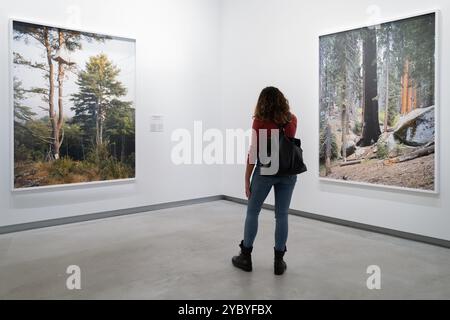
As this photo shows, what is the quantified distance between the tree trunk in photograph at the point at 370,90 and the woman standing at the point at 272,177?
67.2 inches

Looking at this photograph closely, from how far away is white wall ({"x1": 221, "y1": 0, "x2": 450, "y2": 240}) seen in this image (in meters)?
3.99

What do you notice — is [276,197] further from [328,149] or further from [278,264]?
[328,149]

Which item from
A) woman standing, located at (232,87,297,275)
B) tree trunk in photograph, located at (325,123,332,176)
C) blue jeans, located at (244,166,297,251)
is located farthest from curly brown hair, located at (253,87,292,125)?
tree trunk in photograph, located at (325,123,332,176)

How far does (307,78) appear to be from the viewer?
5.15 meters

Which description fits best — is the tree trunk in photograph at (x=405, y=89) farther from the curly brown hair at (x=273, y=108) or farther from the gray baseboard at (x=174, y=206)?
the curly brown hair at (x=273, y=108)

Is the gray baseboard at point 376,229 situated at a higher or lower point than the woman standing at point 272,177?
lower

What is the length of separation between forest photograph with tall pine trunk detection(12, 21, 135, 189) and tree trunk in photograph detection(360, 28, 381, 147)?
298 centimetres

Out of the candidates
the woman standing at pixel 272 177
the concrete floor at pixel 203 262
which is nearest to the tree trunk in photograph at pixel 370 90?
the concrete floor at pixel 203 262

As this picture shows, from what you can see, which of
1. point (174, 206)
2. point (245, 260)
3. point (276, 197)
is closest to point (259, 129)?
point (276, 197)

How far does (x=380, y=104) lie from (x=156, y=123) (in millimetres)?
2998

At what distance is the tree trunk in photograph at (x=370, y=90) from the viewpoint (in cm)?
434
